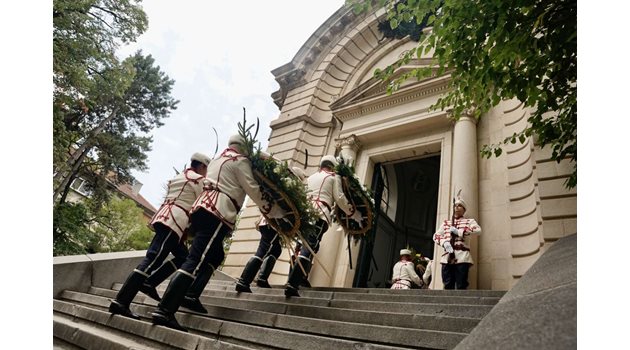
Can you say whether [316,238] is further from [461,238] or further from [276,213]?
[461,238]

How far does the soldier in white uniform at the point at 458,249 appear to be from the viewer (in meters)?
6.52

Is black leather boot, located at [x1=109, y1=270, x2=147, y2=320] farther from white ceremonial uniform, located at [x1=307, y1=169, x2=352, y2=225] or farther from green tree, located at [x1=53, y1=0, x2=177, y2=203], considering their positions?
green tree, located at [x1=53, y1=0, x2=177, y2=203]

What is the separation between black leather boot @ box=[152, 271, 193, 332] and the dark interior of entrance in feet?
28.3

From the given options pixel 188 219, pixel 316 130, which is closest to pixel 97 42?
pixel 316 130

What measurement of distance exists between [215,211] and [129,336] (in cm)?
146

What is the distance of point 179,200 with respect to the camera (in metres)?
4.51

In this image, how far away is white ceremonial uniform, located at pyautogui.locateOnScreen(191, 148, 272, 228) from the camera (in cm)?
400

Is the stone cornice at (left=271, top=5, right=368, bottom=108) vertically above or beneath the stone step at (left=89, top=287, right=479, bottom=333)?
above

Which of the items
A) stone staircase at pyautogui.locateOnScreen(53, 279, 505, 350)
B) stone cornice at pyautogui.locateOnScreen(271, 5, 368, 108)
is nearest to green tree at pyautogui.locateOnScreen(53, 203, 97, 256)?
stone cornice at pyautogui.locateOnScreen(271, 5, 368, 108)

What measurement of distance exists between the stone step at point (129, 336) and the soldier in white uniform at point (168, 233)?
0.20 m

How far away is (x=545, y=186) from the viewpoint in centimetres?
576

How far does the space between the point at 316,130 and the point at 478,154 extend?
6014 millimetres

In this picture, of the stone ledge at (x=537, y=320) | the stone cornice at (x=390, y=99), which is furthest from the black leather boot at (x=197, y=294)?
the stone cornice at (x=390, y=99)

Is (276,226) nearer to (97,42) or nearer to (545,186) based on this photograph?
(545,186)
